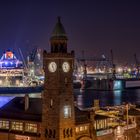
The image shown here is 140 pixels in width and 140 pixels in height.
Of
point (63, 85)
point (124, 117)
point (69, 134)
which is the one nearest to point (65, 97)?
point (63, 85)

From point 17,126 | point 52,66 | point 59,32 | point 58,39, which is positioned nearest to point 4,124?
point 17,126

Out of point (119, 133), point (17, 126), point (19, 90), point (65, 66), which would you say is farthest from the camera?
point (19, 90)

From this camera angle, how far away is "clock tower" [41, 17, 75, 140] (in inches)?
1385

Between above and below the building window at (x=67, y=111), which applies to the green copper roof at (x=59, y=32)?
above

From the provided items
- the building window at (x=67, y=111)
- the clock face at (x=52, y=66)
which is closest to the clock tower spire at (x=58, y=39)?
the clock face at (x=52, y=66)

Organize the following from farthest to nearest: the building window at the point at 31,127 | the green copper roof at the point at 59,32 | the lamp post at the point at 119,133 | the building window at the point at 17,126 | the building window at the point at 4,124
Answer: the lamp post at the point at 119,133 → the building window at the point at 4,124 → the building window at the point at 17,126 → the building window at the point at 31,127 → the green copper roof at the point at 59,32

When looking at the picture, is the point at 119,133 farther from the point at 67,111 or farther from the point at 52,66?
the point at 52,66

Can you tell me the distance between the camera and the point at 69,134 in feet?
119

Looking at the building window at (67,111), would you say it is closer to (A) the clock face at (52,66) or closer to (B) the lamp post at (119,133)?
(A) the clock face at (52,66)

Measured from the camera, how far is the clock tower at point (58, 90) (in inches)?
1385

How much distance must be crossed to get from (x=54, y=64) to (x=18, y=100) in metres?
9.38

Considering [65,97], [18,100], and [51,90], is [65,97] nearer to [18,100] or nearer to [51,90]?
[51,90]

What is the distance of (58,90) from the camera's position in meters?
35.2

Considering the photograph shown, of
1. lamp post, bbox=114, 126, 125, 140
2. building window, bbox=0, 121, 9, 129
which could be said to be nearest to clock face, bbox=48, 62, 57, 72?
building window, bbox=0, 121, 9, 129
